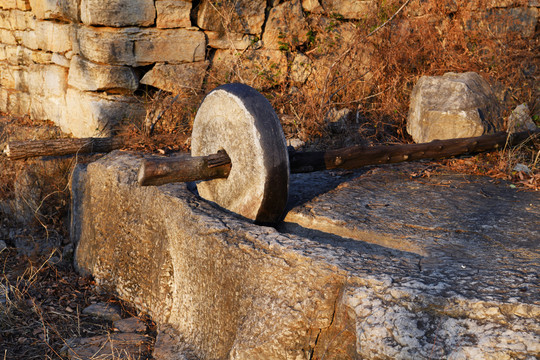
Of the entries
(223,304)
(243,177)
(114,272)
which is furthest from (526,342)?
(114,272)

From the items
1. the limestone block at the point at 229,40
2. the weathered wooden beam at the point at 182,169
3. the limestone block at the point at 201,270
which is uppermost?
the limestone block at the point at 229,40

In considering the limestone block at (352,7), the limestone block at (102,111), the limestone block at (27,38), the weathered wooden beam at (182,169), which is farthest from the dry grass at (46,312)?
the limestone block at (352,7)

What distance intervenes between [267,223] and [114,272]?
4.74ft

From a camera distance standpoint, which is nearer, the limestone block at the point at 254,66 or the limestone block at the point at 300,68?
the limestone block at the point at 254,66

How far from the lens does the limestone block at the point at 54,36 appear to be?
553cm

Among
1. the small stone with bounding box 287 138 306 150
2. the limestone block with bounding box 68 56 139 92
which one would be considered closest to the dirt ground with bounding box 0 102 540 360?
the limestone block with bounding box 68 56 139 92

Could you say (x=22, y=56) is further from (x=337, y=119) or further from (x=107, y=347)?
(x=107, y=347)

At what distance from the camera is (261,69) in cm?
577

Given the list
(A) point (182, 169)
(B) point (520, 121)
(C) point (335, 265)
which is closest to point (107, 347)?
(A) point (182, 169)

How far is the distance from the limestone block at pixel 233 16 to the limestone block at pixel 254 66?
0.84 ft

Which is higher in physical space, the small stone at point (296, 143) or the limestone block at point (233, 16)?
the limestone block at point (233, 16)

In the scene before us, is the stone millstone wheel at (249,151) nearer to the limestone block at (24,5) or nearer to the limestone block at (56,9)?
the limestone block at (56,9)

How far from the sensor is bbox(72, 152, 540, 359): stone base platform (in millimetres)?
2023

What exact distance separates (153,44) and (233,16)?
3.06ft
